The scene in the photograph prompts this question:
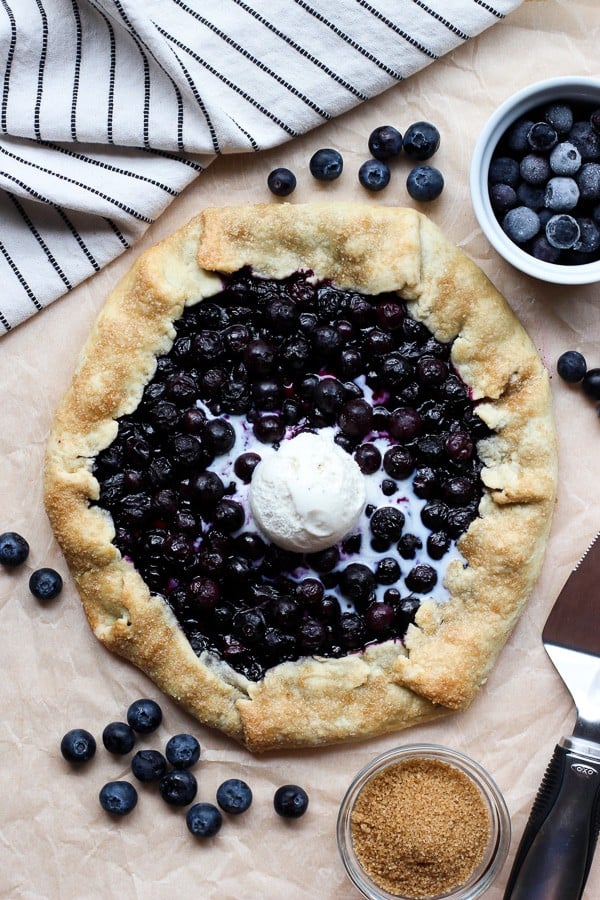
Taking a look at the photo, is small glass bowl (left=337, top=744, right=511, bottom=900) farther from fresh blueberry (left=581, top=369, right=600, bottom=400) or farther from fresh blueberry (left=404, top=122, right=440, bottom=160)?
fresh blueberry (left=404, top=122, right=440, bottom=160)

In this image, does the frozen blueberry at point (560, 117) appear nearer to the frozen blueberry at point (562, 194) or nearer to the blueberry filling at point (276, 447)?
the frozen blueberry at point (562, 194)

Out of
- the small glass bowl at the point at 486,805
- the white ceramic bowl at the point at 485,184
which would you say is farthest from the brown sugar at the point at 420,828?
the white ceramic bowl at the point at 485,184

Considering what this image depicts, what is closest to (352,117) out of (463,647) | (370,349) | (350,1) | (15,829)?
(350,1)

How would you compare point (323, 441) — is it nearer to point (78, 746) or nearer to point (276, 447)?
point (276, 447)

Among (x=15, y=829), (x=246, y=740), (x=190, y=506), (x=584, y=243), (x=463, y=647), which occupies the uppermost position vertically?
(x=584, y=243)

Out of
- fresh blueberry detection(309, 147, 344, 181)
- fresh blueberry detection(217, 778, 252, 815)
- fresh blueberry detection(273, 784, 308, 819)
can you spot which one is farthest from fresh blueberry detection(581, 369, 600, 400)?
fresh blueberry detection(217, 778, 252, 815)

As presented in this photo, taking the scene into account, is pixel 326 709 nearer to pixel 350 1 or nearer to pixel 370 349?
pixel 370 349
